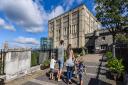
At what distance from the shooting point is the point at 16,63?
9.17 meters

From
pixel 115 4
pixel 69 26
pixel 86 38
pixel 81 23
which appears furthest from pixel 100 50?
pixel 115 4

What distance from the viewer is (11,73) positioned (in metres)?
8.79

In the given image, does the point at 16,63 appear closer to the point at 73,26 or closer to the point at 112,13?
the point at 112,13

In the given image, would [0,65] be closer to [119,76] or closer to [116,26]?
[119,76]

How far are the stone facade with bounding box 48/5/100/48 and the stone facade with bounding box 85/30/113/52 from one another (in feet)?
7.16

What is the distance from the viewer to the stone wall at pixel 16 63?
8.56 meters

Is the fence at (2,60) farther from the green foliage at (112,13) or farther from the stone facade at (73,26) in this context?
the stone facade at (73,26)

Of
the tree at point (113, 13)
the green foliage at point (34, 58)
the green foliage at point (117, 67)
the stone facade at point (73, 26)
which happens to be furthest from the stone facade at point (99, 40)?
the green foliage at point (117, 67)


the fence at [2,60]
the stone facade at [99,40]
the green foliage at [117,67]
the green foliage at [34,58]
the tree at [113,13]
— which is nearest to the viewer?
the green foliage at [117,67]

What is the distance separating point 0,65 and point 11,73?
0.79 meters

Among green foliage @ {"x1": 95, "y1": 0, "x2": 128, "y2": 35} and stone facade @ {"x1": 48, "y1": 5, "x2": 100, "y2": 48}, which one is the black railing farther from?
stone facade @ {"x1": 48, "y1": 5, "x2": 100, "y2": 48}

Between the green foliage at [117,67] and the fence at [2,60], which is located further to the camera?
the fence at [2,60]

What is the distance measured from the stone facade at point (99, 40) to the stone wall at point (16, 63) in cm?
2963

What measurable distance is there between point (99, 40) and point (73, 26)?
38.6 ft
